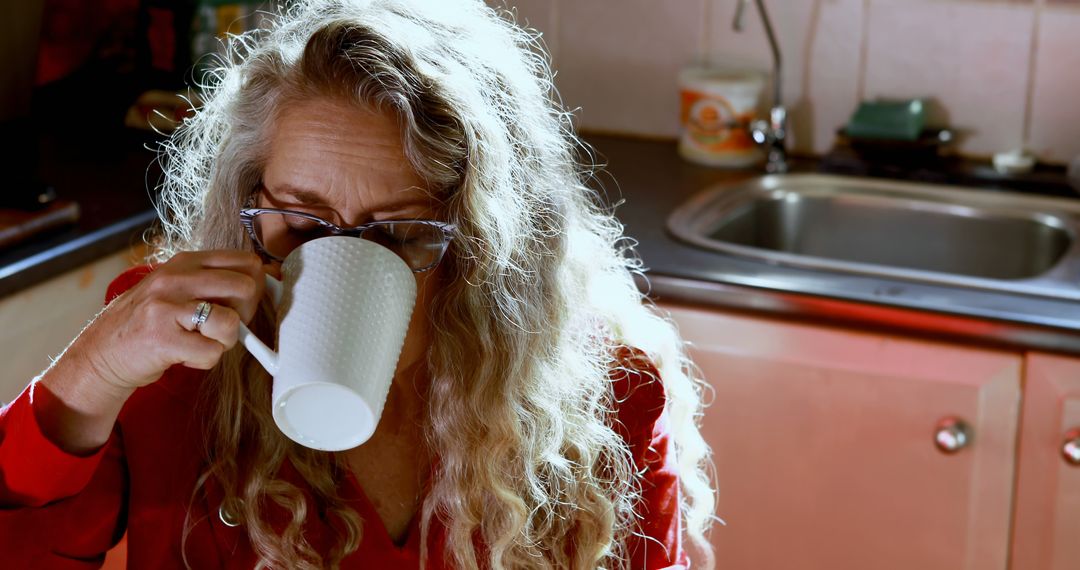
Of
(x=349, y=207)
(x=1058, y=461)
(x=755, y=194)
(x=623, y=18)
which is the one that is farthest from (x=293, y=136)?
(x=623, y=18)

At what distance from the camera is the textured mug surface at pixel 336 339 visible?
2.84ft

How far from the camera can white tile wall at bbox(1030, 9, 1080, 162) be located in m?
2.09

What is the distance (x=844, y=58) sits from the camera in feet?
7.35

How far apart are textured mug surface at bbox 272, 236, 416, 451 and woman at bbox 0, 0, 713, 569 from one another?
0.06 meters

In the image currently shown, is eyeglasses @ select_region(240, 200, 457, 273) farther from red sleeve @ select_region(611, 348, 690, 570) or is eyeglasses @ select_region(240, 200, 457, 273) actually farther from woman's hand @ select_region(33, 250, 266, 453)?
red sleeve @ select_region(611, 348, 690, 570)

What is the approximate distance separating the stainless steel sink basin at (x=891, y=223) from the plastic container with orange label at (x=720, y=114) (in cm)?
10

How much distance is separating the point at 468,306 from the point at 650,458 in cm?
25

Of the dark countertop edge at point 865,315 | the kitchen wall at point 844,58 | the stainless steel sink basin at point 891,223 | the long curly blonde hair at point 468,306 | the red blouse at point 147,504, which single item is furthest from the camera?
the kitchen wall at point 844,58

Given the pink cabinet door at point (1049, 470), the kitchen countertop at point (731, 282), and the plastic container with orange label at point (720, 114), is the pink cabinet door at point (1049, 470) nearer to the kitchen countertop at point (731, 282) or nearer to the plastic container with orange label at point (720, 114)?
the kitchen countertop at point (731, 282)

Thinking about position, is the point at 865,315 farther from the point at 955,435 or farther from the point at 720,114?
the point at 720,114

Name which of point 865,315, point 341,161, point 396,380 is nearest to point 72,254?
point 396,380

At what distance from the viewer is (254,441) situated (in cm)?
114

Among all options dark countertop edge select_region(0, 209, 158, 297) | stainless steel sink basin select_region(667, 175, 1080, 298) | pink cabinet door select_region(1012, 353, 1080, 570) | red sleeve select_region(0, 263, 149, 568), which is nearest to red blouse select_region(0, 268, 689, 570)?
red sleeve select_region(0, 263, 149, 568)

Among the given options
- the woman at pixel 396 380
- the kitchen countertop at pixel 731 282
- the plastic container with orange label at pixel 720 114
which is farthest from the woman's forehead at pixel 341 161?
the plastic container with orange label at pixel 720 114
